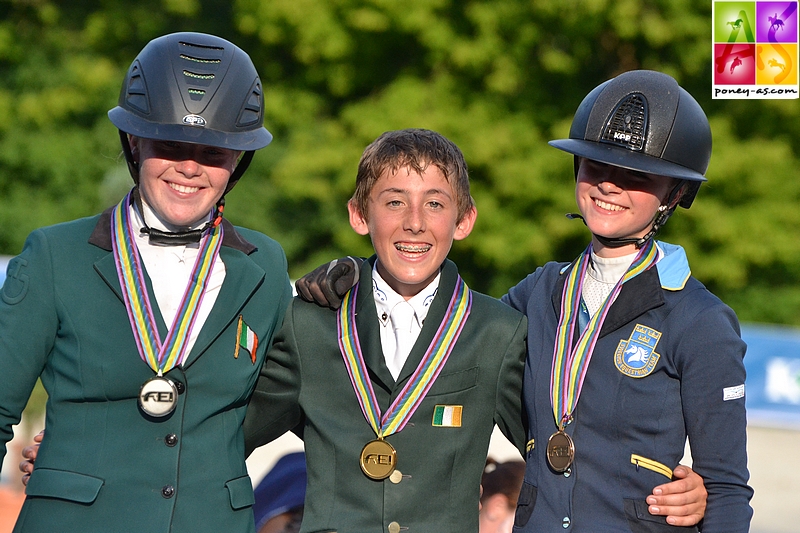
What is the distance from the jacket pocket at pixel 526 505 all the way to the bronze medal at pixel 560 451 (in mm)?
144

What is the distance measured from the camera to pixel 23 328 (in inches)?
120

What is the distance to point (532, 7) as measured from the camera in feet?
45.1

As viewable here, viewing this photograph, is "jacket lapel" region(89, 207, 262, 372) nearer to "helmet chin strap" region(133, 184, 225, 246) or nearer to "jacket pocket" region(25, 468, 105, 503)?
"helmet chin strap" region(133, 184, 225, 246)

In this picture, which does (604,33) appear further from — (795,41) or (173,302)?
(173,302)

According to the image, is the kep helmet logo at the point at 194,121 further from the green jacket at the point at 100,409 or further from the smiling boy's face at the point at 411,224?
the smiling boy's face at the point at 411,224

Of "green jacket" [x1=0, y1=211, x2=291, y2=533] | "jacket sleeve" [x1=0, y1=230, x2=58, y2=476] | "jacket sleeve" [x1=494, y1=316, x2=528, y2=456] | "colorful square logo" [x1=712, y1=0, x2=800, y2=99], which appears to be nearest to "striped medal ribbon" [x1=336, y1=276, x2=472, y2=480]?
"jacket sleeve" [x1=494, y1=316, x2=528, y2=456]

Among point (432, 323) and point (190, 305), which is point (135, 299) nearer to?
point (190, 305)

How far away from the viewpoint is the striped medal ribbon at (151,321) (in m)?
3.10

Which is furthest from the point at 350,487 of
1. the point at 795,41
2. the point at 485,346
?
the point at 795,41

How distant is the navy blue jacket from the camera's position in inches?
124

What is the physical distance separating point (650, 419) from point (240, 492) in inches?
54.5

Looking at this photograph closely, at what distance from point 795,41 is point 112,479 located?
8114 mm

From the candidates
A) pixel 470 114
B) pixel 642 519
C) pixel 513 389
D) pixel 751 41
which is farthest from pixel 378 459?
pixel 470 114

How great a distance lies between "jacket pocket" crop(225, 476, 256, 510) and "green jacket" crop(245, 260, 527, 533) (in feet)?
0.73
